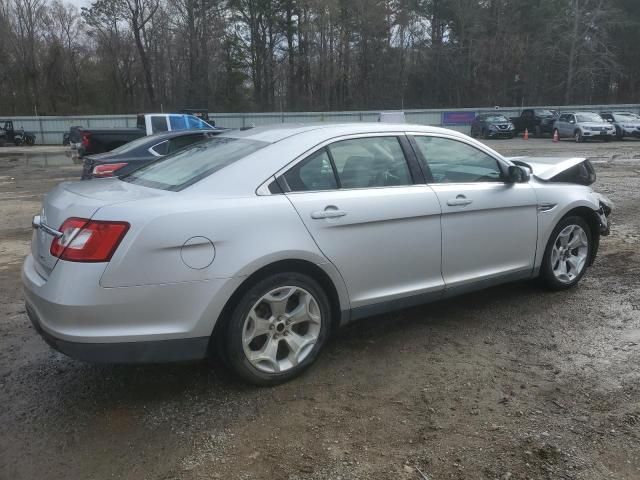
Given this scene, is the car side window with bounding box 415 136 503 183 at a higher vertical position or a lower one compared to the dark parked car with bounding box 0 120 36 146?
higher

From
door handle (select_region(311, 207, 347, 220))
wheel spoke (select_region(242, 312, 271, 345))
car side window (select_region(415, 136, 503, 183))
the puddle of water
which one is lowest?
the puddle of water

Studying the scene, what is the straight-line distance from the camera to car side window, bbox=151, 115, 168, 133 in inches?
711

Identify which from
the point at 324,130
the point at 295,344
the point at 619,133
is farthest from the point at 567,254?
the point at 619,133

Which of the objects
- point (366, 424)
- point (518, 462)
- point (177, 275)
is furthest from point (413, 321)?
point (177, 275)

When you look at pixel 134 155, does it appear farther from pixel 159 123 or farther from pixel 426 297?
pixel 159 123

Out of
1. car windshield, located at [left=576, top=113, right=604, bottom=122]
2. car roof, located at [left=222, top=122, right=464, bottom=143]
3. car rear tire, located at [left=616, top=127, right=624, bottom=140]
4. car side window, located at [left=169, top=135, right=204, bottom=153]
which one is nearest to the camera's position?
car roof, located at [left=222, top=122, right=464, bottom=143]

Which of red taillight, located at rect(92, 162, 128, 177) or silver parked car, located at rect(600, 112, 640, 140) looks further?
silver parked car, located at rect(600, 112, 640, 140)

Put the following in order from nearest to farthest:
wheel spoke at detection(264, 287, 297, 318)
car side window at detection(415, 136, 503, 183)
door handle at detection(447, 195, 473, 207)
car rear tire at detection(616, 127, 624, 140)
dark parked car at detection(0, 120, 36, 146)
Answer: wheel spoke at detection(264, 287, 297, 318), door handle at detection(447, 195, 473, 207), car side window at detection(415, 136, 503, 183), car rear tire at detection(616, 127, 624, 140), dark parked car at detection(0, 120, 36, 146)

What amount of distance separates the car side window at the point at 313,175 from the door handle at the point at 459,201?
3.01 feet

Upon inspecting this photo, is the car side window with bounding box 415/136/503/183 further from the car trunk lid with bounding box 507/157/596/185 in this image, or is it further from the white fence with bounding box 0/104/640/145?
the white fence with bounding box 0/104/640/145

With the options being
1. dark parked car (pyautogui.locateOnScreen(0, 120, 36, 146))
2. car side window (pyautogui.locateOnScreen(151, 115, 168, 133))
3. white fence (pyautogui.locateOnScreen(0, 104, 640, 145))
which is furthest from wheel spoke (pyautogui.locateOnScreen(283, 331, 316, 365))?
dark parked car (pyautogui.locateOnScreen(0, 120, 36, 146))

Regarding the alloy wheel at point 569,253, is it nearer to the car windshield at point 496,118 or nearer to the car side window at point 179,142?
the car side window at point 179,142

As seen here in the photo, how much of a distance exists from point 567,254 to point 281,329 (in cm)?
297

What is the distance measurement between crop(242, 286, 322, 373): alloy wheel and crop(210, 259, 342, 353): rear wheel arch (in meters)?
0.11
